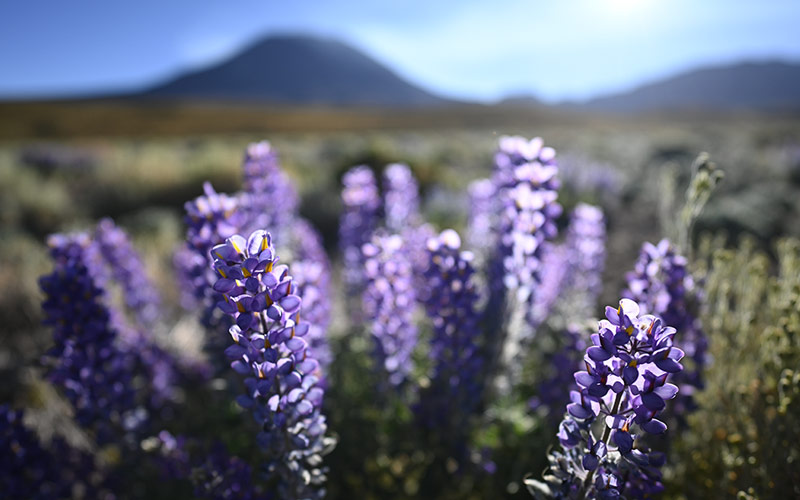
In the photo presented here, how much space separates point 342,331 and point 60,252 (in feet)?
8.28

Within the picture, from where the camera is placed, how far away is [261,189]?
2.91 metres

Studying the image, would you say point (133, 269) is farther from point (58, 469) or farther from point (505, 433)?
point (505, 433)

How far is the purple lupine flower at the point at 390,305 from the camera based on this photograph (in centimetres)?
222

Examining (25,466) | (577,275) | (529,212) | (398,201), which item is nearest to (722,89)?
(577,275)

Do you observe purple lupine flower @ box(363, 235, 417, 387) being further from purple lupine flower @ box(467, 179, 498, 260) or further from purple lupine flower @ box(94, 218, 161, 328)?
purple lupine flower @ box(94, 218, 161, 328)

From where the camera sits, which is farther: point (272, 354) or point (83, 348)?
point (83, 348)

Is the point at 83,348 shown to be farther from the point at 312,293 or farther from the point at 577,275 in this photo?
the point at 577,275

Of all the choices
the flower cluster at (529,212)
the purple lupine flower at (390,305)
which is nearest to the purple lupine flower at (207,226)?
the purple lupine flower at (390,305)

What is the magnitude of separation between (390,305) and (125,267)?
1977 mm

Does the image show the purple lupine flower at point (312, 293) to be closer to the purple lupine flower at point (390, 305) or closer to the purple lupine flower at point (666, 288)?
the purple lupine flower at point (390, 305)

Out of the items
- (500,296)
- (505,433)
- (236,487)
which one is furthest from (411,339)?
(236,487)

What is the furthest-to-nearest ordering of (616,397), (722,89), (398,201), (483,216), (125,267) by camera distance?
(722,89)
(483,216)
(398,201)
(125,267)
(616,397)

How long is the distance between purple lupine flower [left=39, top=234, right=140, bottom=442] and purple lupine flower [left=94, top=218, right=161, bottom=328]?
2.98 feet

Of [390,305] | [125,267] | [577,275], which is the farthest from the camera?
[577,275]
